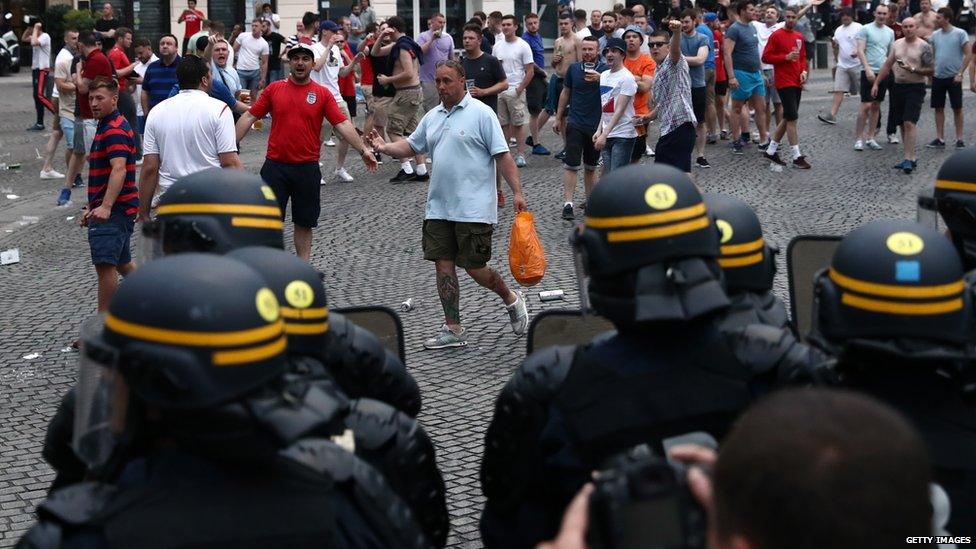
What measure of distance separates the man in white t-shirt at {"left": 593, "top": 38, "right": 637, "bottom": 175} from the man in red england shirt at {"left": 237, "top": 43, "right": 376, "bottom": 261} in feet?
9.52

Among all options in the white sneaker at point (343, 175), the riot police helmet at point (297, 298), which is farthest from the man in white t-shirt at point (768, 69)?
the riot police helmet at point (297, 298)

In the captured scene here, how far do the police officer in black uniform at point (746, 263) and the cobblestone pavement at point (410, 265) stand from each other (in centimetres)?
189

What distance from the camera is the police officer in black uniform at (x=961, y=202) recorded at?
3922 millimetres

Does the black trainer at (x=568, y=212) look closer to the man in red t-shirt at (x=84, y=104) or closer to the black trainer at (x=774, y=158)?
the black trainer at (x=774, y=158)

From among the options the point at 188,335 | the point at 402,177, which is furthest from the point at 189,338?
the point at 402,177

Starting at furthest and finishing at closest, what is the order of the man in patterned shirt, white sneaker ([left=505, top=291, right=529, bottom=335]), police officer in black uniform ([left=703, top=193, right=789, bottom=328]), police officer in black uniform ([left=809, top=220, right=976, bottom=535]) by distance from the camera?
the man in patterned shirt
white sneaker ([left=505, top=291, right=529, bottom=335])
police officer in black uniform ([left=703, top=193, right=789, bottom=328])
police officer in black uniform ([left=809, top=220, right=976, bottom=535])

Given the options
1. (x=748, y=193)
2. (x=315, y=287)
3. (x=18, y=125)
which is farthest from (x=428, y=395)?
(x=18, y=125)

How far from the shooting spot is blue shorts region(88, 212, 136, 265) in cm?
805

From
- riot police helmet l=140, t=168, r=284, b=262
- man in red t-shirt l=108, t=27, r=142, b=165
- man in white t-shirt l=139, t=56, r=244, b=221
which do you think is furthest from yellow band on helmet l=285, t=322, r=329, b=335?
man in red t-shirt l=108, t=27, r=142, b=165

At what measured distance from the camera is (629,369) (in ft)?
9.00

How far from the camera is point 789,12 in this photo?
15508mm

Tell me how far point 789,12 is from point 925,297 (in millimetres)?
13326

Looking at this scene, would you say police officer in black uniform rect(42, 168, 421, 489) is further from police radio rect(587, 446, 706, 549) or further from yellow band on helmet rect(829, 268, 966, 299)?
police radio rect(587, 446, 706, 549)

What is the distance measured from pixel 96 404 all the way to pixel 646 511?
4.27 feet
